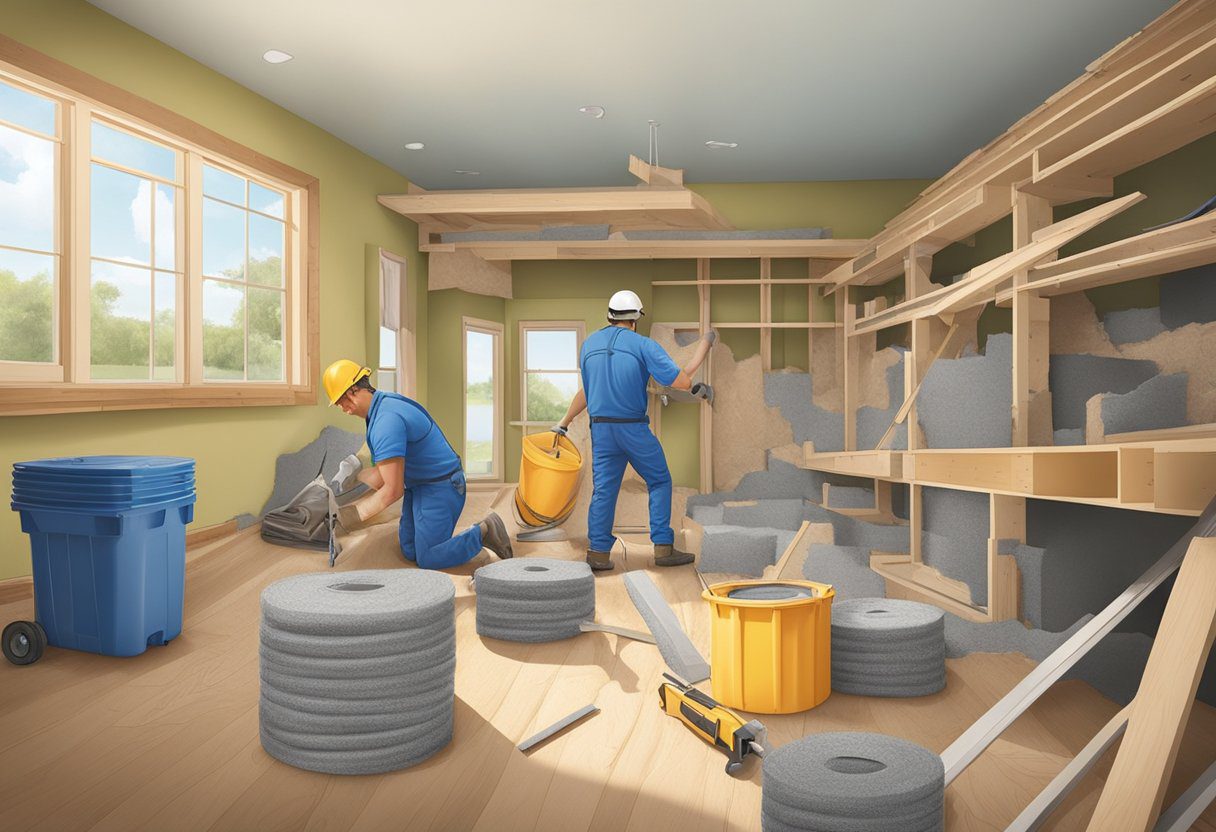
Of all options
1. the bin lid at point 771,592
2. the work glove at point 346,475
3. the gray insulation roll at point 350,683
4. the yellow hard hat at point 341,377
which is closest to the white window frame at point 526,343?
the work glove at point 346,475

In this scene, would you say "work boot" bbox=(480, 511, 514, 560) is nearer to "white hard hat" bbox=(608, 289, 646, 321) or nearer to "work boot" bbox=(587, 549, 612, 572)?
"work boot" bbox=(587, 549, 612, 572)

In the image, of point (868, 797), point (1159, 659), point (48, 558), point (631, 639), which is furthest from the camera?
point (631, 639)

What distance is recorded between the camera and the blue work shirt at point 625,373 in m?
5.42

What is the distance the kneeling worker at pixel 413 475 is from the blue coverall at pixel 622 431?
2.30 ft

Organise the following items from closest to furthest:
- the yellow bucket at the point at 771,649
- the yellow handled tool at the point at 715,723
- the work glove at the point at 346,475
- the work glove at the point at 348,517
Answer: the yellow handled tool at the point at 715,723 → the yellow bucket at the point at 771,649 → the work glove at the point at 348,517 → the work glove at the point at 346,475

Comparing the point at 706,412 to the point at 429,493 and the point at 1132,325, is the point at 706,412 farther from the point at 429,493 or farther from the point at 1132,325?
the point at 1132,325

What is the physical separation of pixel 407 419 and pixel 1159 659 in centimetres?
377

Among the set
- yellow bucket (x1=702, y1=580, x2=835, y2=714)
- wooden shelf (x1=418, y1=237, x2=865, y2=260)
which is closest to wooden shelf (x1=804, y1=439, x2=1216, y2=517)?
yellow bucket (x1=702, y1=580, x2=835, y2=714)

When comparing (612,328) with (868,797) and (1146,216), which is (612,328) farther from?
(868,797)

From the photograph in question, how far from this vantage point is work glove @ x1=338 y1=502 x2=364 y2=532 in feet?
17.1

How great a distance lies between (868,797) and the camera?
6.12 ft

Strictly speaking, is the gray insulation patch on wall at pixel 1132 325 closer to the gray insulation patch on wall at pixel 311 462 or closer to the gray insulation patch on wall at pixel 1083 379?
the gray insulation patch on wall at pixel 1083 379

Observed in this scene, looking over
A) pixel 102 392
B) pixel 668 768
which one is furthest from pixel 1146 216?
pixel 102 392

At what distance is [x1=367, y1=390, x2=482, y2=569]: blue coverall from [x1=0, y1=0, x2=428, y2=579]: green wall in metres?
1.18
